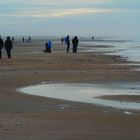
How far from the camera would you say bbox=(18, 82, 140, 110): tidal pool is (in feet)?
46.7

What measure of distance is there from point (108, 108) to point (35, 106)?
183 centimetres

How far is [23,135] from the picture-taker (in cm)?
919

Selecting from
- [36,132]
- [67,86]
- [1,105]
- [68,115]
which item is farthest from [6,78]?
[36,132]

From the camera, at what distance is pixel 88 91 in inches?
682

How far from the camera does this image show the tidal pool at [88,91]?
14.2 meters

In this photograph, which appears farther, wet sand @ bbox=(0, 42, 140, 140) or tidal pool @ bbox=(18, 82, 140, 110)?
tidal pool @ bbox=(18, 82, 140, 110)

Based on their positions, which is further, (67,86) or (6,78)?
(6,78)

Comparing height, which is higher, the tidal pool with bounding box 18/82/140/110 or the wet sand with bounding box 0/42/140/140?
the wet sand with bounding box 0/42/140/140

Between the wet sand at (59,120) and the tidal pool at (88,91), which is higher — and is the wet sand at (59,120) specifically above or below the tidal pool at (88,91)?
above

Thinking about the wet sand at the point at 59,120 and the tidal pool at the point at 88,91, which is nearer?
the wet sand at the point at 59,120

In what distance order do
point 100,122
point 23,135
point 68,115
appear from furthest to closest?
point 68,115 < point 100,122 < point 23,135

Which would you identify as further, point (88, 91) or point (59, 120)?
point (88, 91)

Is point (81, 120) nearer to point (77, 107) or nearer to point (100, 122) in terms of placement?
point (100, 122)

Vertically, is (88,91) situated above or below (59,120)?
below
